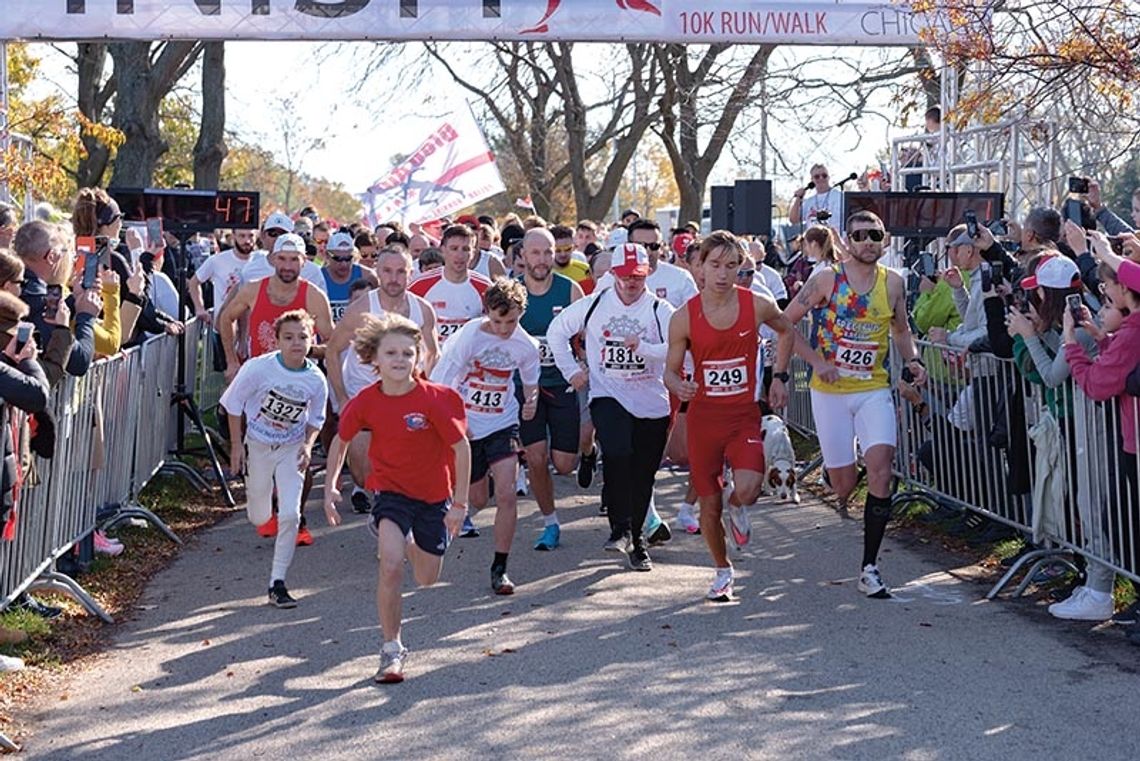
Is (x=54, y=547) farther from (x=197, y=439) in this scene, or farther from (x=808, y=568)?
(x=197, y=439)

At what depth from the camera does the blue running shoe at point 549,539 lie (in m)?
10.9

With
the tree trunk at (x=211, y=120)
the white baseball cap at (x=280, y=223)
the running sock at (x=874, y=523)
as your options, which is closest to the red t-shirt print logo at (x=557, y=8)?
the white baseball cap at (x=280, y=223)

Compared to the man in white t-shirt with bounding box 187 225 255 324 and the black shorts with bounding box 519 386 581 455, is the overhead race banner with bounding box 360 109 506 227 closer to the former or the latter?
the man in white t-shirt with bounding box 187 225 255 324

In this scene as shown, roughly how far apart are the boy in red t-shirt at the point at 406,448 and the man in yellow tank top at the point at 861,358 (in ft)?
8.66

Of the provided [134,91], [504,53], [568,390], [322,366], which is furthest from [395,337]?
[504,53]

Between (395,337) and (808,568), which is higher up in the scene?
(395,337)

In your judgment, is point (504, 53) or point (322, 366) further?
point (504, 53)

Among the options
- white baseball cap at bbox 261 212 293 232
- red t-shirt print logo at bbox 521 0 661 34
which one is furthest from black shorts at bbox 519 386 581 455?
red t-shirt print logo at bbox 521 0 661 34

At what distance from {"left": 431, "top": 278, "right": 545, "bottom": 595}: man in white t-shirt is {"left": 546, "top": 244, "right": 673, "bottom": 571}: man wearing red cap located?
0.43m

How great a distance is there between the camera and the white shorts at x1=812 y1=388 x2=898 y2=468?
9.49 meters

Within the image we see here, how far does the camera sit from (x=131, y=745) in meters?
6.52

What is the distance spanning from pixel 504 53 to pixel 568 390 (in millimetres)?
22614

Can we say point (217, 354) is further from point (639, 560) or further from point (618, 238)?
point (639, 560)

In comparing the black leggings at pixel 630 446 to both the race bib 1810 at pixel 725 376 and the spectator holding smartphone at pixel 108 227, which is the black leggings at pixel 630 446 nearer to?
the race bib 1810 at pixel 725 376
